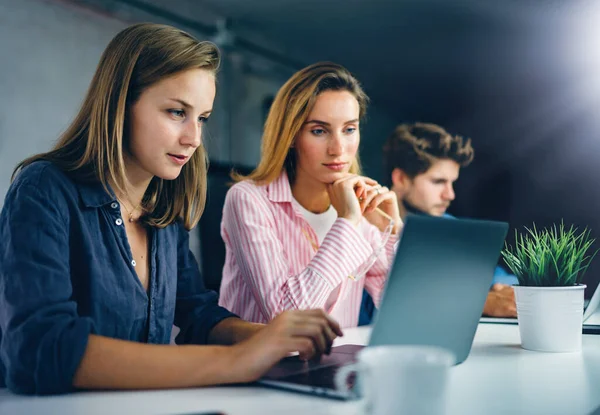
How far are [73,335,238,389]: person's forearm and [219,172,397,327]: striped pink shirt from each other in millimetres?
571

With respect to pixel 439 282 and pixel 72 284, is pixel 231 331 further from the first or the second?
pixel 439 282

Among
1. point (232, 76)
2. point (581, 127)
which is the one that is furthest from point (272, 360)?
point (232, 76)

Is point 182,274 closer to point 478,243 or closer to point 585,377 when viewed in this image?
point 478,243

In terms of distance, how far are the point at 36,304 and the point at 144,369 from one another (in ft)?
0.55

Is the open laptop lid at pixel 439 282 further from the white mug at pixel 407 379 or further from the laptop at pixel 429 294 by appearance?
the white mug at pixel 407 379

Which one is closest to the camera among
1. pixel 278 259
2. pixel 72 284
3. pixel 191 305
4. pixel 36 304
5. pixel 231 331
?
pixel 36 304

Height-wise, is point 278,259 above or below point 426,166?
below

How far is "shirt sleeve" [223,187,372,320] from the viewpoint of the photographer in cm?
131

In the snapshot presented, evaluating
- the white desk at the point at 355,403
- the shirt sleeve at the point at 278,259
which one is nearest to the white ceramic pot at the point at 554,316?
the white desk at the point at 355,403

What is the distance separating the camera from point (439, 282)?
77 cm

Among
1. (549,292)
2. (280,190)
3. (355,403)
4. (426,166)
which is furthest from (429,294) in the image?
(426,166)

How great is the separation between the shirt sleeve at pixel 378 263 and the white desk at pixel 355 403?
813mm

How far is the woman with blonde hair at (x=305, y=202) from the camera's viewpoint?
1440 millimetres

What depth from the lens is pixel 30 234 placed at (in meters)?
0.80
